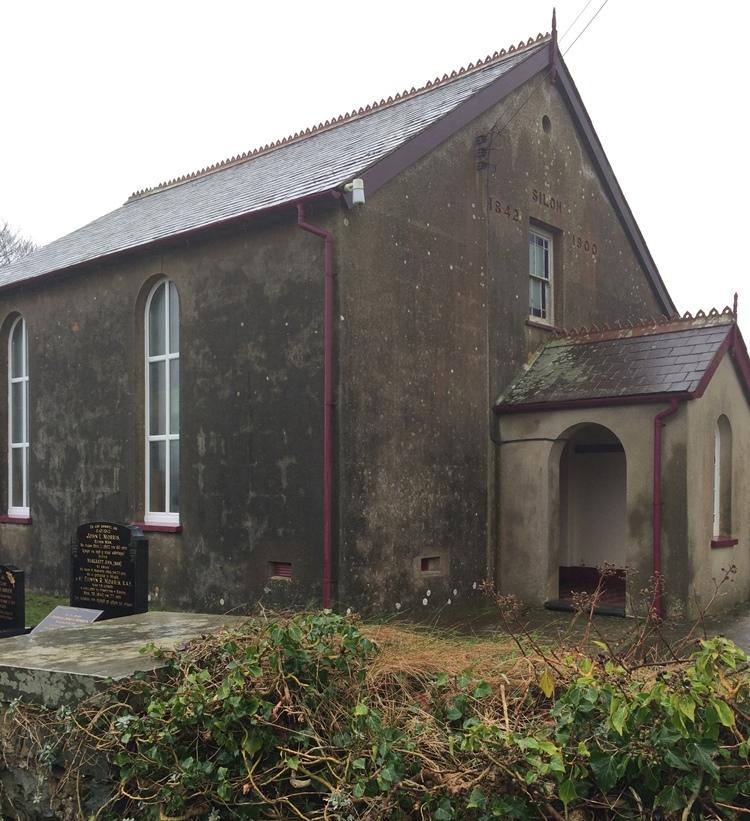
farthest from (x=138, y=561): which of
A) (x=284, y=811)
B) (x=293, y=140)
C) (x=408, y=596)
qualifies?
(x=293, y=140)

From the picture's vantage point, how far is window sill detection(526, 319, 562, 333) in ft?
47.5

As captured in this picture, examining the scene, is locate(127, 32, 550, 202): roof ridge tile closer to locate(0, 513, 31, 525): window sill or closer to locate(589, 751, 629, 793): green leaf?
locate(0, 513, 31, 525): window sill

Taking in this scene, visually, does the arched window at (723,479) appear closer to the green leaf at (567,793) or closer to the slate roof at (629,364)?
the slate roof at (629,364)

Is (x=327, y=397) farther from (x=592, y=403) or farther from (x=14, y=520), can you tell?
(x=14, y=520)

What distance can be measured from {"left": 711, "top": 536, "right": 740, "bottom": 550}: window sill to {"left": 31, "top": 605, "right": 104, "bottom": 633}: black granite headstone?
8.11 meters

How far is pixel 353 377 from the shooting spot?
11.2 m

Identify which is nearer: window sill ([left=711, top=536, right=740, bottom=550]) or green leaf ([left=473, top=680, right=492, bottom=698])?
green leaf ([left=473, top=680, right=492, bottom=698])

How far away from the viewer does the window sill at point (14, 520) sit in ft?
51.4

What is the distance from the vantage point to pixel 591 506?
1525 centimetres

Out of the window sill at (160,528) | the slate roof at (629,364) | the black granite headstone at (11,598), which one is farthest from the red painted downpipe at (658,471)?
the black granite headstone at (11,598)

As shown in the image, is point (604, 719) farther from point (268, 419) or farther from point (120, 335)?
point (120, 335)

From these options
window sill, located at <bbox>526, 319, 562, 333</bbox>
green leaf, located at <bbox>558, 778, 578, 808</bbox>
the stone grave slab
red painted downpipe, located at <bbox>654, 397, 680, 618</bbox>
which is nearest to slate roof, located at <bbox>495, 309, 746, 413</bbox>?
red painted downpipe, located at <bbox>654, 397, 680, 618</bbox>

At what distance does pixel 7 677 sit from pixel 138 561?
4477 millimetres

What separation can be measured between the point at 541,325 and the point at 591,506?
10.6 feet
